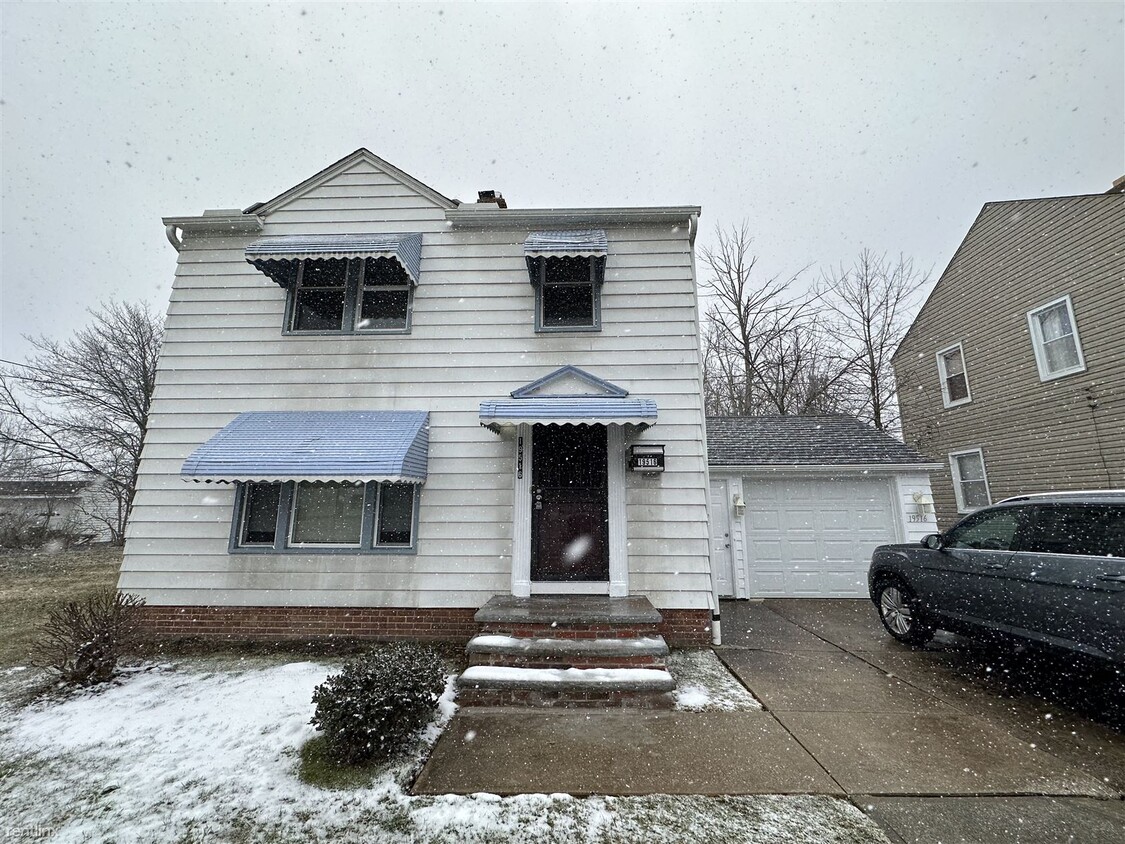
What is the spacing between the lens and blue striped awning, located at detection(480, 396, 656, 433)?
5.22 meters

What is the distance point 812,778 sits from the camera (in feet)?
9.49

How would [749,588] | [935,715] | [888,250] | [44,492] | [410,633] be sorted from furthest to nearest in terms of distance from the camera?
[44,492] < [888,250] < [749,588] < [410,633] < [935,715]

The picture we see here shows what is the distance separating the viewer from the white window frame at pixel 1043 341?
9266mm

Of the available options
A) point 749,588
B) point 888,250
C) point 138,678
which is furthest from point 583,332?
point 888,250

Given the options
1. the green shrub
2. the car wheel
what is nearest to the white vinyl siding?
the green shrub

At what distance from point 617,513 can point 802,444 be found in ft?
17.4

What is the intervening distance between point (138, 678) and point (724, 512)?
8.26 m

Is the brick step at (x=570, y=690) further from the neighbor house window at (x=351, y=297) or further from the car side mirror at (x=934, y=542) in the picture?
the neighbor house window at (x=351, y=297)

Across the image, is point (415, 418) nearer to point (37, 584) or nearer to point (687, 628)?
point (687, 628)

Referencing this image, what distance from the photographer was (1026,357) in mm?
10242

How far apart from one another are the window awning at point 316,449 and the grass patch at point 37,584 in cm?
306

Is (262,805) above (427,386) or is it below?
below

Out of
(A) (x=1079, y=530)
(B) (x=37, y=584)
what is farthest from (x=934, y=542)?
(B) (x=37, y=584)

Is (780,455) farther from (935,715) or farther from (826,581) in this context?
(935,715)
